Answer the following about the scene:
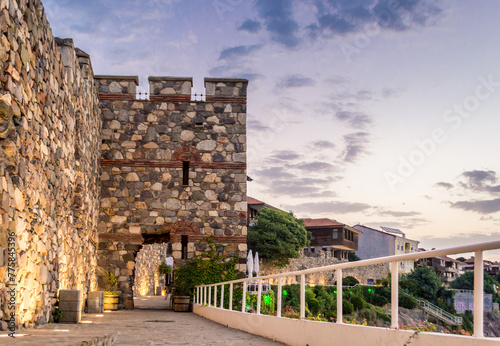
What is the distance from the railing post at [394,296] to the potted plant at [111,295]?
1158 centimetres

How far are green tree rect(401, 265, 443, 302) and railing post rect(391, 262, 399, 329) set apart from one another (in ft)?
0.37

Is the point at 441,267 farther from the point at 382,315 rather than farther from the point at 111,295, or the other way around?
the point at 111,295

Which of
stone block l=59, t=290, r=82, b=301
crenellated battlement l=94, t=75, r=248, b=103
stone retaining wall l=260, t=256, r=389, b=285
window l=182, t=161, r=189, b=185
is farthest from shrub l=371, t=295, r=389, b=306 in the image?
stone retaining wall l=260, t=256, r=389, b=285

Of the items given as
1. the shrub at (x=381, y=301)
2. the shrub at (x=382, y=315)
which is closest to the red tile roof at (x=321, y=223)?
the shrub at (x=381, y=301)

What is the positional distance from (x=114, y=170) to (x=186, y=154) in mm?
2096

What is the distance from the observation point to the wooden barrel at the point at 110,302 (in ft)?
47.9

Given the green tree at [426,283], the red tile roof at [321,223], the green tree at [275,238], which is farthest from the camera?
the red tile roof at [321,223]

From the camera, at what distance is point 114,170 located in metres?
15.9

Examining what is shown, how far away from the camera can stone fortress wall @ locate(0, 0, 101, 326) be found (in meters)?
6.35

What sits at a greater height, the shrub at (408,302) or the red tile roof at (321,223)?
the red tile roof at (321,223)

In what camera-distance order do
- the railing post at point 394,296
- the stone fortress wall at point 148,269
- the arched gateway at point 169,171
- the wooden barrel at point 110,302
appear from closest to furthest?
the railing post at point 394,296 < the wooden barrel at point 110,302 < the arched gateway at point 169,171 < the stone fortress wall at point 148,269

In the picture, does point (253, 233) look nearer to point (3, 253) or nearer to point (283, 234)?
point (283, 234)

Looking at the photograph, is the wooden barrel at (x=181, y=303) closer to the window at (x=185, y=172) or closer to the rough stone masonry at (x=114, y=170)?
the rough stone masonry at (x=114, y=170)

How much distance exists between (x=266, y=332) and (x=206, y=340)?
3.77ft
